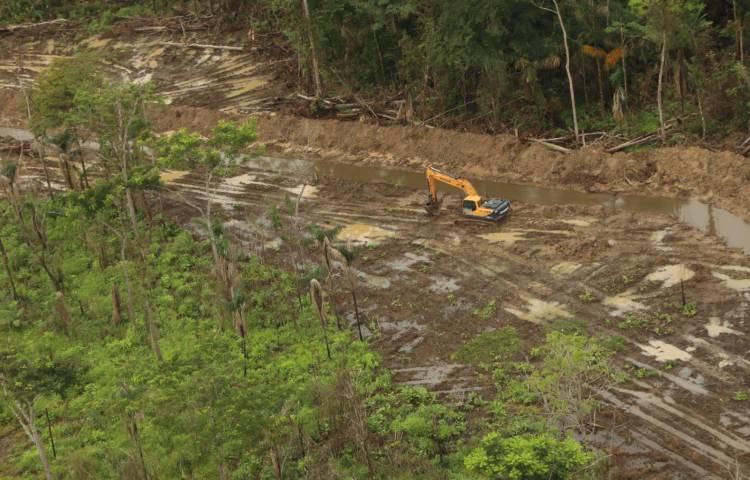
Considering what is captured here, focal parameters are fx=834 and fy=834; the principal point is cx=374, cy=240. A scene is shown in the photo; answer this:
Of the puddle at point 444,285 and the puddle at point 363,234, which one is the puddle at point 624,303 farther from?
the puddle at point 363,234

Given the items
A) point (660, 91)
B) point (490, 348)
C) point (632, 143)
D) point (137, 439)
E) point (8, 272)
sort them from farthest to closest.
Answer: point (632, 143)
point (660, 91)
point (8, 272)
point (490, 348)
point (137, 439)

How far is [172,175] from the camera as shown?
→ 43.6 meters

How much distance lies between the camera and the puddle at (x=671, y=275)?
27688 millimetres

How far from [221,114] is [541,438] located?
37.9m

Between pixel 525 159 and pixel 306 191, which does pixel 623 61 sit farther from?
pixel 306 191

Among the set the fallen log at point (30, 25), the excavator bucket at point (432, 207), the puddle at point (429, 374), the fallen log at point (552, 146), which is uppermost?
the fallen log at point (30, 25)

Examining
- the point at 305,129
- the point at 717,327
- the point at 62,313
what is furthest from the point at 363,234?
the point at 717,327

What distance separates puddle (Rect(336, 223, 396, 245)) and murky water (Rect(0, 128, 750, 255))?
483 cm

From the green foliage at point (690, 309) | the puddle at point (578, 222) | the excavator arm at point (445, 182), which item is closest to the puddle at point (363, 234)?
the excavator arm at point (445, 182)

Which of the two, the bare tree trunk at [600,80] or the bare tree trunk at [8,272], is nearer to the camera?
the bare tree trunk at [8,272]

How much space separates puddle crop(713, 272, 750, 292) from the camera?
87.8 ft

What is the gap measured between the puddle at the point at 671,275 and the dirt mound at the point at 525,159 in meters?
5.21

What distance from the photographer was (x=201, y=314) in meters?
30.0

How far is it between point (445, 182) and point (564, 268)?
719cm
